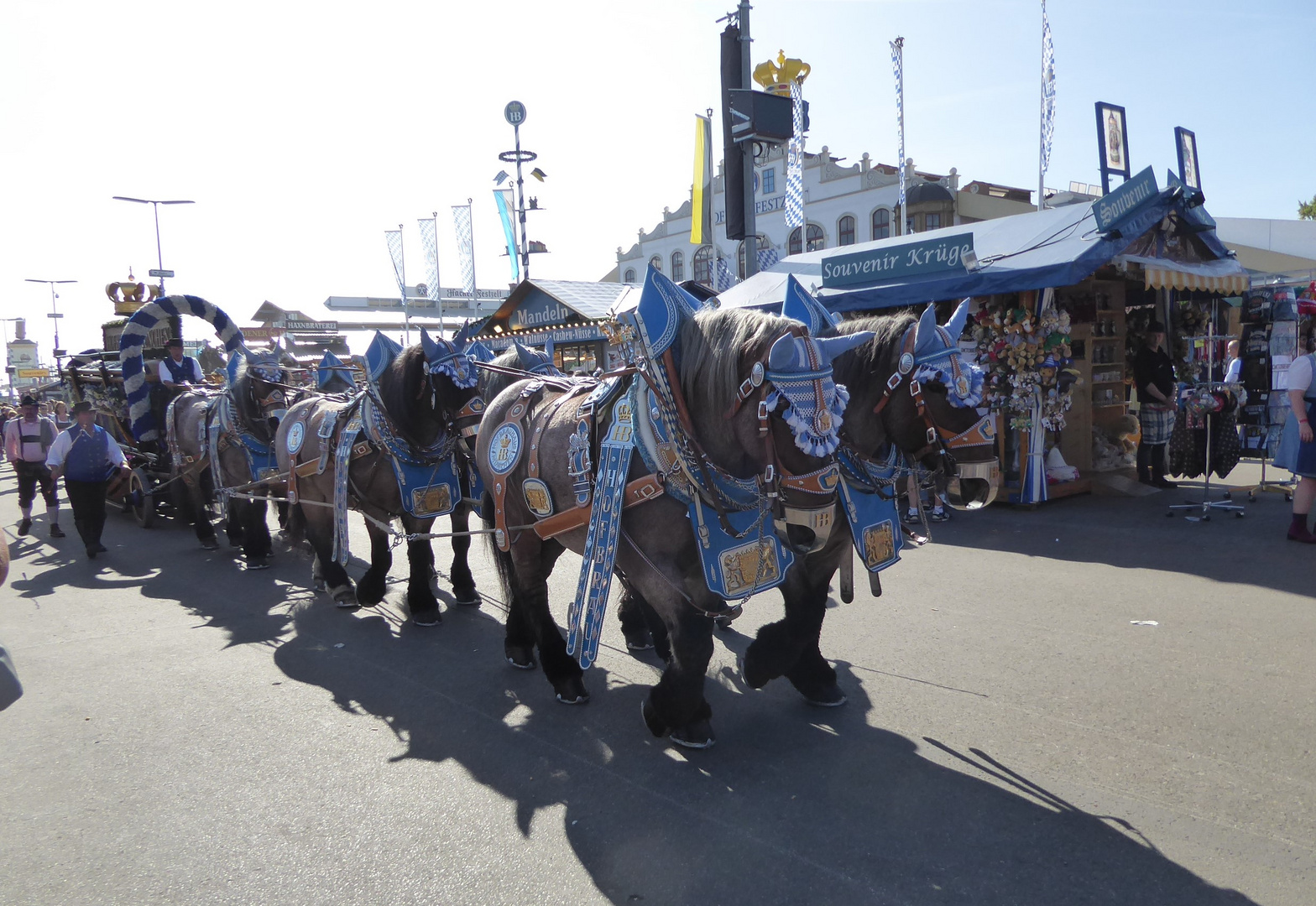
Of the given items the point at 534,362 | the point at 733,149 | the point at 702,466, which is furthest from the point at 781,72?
the point at 702,466

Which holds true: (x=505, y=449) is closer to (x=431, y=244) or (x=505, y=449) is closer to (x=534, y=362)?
(x=534, y=362)

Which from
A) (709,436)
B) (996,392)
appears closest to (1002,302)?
(996,392)

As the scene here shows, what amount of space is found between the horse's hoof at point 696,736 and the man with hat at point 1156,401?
7445 millimetres

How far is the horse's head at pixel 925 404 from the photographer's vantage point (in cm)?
357

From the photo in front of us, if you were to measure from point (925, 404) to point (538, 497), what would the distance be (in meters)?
1.86

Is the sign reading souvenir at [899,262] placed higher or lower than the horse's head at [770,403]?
higher

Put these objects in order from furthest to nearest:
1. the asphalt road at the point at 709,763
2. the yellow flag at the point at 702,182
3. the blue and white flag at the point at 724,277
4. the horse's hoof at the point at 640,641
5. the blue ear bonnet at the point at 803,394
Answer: the yellow flag at the point at 702,182 < the blue and white flag at the point at 724,277 < the horse's hoof at the point at 640,641 < the blue ear bonnet at the point at 803,394 < the asphalt road at the point at 709,763

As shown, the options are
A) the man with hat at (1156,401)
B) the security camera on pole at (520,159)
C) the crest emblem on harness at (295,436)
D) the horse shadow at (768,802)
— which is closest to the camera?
the horse shadow at (768,802)

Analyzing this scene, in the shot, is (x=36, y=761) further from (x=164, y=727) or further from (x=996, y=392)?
(x=996, y=392)


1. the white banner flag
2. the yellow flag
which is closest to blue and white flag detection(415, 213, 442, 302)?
the white banner flag

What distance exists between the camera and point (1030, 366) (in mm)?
8039

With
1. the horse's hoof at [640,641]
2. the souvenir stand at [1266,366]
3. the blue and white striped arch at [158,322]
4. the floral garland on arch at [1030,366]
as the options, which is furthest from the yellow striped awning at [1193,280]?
the blue and white striped arch at [158,322]

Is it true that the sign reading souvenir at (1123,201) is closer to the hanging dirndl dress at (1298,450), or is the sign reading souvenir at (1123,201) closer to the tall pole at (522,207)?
the hanging dirndl dress at (1298,450)

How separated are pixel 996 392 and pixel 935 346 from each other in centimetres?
510
